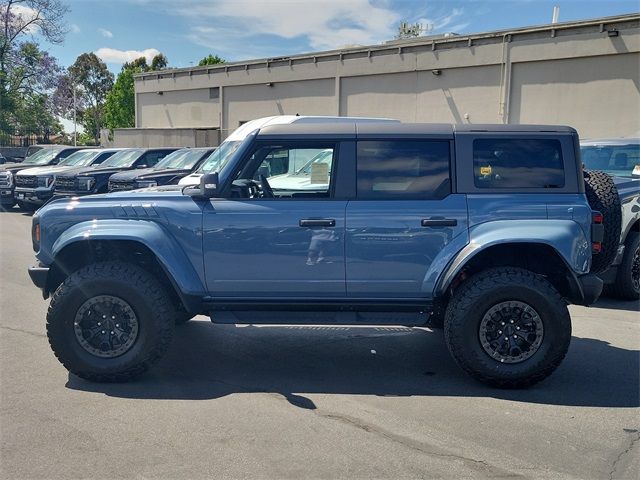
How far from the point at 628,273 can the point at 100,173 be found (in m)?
12.5

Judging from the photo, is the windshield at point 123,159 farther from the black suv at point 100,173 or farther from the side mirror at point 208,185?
the side mirror at point 208,185

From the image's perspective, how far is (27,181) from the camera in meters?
16.7

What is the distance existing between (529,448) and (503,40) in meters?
22.3

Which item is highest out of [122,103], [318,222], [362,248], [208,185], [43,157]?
[122,103]

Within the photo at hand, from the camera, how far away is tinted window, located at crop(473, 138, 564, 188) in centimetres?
493

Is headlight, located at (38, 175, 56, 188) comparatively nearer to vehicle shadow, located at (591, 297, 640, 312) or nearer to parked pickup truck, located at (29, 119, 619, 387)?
parked pickup truck, located at (29, 119, 619, 387)

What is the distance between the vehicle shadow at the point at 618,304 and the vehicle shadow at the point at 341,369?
1.68 m

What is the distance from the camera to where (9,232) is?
13.6 metres

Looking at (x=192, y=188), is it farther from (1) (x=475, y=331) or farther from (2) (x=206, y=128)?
(2) (x=206, y=128)

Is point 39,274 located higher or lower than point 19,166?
lower

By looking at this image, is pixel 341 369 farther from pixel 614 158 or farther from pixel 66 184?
pixel 66 184

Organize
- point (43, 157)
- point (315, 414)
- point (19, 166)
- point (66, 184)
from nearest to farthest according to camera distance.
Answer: point (315, 414)
point (66, 184)
point (19, 166)
point (43, 157)

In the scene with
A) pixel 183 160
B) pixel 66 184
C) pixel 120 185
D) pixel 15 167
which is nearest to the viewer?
pixel 120 185

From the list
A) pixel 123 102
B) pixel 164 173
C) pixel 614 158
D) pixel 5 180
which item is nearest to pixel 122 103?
pixel 123 102
